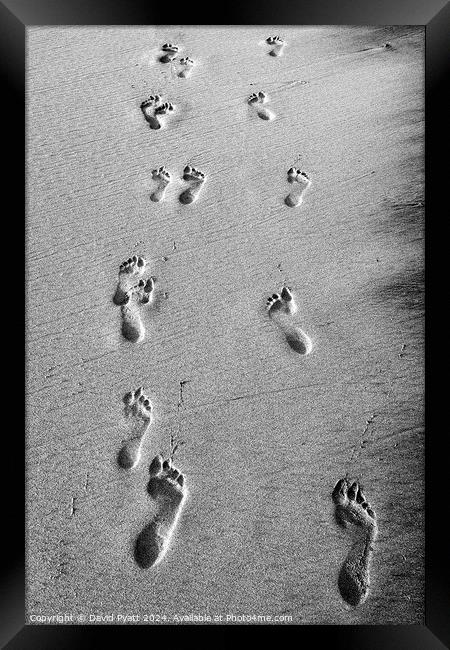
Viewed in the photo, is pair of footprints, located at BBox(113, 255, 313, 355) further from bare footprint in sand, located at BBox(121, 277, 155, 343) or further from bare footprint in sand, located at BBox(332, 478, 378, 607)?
bare footprint in sand, located at BBox(332, 478, 378, 607)

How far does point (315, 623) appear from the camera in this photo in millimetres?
1393

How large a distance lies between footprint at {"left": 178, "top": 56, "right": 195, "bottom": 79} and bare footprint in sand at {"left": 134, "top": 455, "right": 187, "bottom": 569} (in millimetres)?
1309

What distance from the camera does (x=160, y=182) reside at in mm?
1687

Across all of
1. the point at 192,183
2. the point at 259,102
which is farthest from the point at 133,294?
the point at 259,102

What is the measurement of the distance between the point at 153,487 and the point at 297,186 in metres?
1.08

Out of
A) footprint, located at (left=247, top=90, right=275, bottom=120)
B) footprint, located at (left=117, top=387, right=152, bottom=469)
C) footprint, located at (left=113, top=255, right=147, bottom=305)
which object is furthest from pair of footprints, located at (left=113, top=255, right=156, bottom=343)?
footprint, located at (left=247, top=90, right=275, bottom=120)

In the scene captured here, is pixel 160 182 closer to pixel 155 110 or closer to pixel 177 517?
pixel 155 110

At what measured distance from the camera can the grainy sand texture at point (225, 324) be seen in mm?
1431

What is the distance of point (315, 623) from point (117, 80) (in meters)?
1.85

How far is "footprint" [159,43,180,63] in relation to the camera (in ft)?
5.59

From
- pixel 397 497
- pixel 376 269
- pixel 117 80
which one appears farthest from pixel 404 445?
pixel 117 80

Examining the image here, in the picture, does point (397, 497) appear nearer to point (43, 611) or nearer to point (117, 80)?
point (43, 611)

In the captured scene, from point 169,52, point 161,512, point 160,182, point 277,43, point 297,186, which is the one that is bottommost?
point 161,512
